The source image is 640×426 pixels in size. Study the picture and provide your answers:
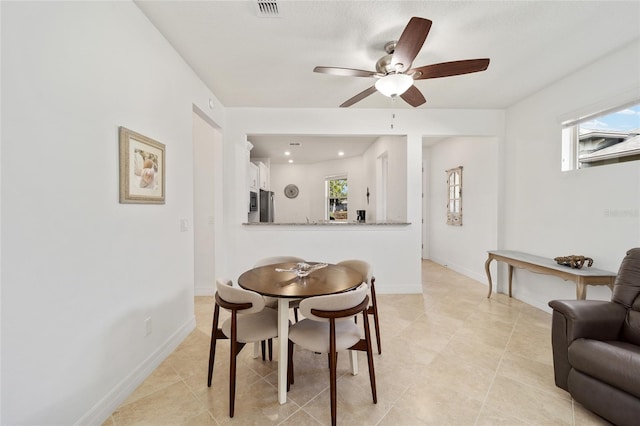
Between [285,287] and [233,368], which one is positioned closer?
[233,368]

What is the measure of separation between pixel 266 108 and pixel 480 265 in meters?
4.18

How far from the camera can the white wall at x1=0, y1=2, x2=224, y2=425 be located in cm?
110

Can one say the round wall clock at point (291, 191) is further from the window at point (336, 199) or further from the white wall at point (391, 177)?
the white wall at point (391, 177)

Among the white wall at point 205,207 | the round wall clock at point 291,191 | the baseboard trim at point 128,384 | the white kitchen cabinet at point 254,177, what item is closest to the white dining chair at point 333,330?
the baseboard trim at point 128,384

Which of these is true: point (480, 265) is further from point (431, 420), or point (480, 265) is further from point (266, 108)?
point (266, 108)

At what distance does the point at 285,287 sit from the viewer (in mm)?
1716

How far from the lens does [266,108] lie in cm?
367

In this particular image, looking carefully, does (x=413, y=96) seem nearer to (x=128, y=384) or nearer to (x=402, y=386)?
(x=402, y=386)

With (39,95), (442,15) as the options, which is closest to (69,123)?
(39,95)

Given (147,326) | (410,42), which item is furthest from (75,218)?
(410,42)

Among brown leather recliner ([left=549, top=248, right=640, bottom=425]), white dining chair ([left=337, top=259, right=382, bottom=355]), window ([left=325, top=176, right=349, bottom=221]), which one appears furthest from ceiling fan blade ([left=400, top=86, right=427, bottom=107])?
window ([left=325, top=176, right=349, bottom=221])

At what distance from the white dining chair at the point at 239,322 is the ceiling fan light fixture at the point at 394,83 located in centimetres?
183

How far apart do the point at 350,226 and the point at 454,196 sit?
2.54 m

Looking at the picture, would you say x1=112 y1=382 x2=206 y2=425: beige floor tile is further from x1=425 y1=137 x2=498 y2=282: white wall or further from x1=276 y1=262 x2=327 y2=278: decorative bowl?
x1=425 y1=137 x2=498 y2=282: white wall
